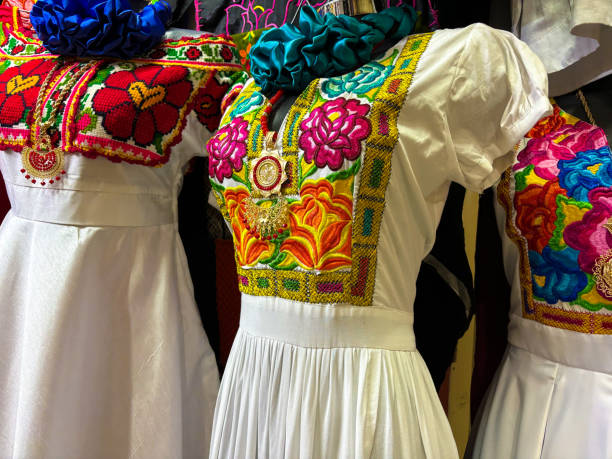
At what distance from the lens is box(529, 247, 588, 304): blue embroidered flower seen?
88 centimetres

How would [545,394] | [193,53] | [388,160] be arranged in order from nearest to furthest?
1. [388,160]
2. [545,394]
3. [193,53]

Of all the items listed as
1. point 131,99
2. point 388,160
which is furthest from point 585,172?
point 131,99

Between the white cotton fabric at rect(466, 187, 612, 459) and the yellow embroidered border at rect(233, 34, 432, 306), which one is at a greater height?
the yellow embroidered border at rect(233, 34, 432, 306)

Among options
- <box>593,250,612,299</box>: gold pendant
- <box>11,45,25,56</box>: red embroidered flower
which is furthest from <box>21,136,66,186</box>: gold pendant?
<box>593,250,612,299</box>: gold pendant

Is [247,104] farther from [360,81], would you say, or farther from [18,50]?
[18,50]

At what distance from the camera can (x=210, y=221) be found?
131 centimetres

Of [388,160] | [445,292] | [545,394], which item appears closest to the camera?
[388,160]

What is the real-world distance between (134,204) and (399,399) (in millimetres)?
624

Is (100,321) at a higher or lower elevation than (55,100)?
lower

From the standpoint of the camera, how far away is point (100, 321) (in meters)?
1.11

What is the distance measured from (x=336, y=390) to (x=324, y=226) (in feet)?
0.76

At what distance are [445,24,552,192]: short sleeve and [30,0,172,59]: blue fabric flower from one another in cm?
61

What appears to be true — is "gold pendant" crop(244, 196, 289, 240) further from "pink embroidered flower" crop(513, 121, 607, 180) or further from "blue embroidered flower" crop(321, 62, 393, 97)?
"pink embroidered flower" crop(513, 121, 607, 180)

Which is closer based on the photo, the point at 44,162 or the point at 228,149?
the point at 228,149
